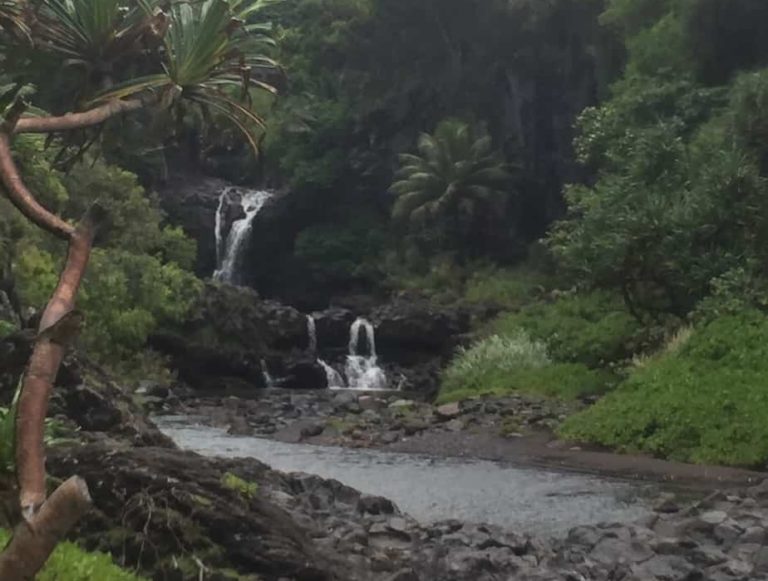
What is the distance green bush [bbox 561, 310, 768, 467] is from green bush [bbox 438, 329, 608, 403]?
11.6 feet

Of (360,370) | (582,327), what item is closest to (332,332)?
(360,370)

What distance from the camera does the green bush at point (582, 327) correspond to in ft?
81.6

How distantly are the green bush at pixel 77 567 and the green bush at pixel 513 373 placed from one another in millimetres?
17522

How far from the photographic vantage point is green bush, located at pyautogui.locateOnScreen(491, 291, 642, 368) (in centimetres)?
2488

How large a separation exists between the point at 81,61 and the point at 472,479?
942 cm

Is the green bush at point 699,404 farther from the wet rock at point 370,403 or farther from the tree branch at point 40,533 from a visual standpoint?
the tree branch at point 40,533

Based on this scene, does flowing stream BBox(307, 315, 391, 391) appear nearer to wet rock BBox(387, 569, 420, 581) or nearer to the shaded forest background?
the shaded forest background

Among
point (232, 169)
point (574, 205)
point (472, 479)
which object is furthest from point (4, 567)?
point (232, 169)

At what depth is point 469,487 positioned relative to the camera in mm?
15086

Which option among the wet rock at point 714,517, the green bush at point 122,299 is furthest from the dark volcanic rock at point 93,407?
the green bush at point 122,299

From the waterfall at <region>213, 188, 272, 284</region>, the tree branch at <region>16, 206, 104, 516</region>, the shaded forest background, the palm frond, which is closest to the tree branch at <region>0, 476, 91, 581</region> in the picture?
the tree branch at <region>16, 206, 104, 516</region>

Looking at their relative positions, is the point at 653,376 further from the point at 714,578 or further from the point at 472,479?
the point at 714,578

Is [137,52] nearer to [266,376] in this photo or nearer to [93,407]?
[93,407]

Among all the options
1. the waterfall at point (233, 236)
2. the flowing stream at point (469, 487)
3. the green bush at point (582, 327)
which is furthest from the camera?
the waterfall at point (233, 236)
